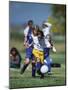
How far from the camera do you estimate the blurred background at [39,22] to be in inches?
90.0

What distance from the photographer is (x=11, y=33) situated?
2.28 metres

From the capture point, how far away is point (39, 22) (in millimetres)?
2352

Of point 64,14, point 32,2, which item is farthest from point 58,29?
point 32,2

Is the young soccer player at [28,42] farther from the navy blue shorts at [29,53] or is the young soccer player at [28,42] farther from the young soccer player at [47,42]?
the young soccer player at [47,42]

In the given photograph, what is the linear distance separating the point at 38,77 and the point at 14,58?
0.31 metres

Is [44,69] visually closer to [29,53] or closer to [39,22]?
[29,53]

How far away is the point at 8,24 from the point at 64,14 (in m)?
0.61

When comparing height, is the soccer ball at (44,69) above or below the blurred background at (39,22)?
below

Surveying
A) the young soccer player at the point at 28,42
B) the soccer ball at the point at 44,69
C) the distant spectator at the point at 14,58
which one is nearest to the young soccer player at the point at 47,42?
the soccer ball at the point at 44,69

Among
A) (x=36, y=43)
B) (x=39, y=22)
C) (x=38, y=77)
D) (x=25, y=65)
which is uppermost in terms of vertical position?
(x=39, y=22)

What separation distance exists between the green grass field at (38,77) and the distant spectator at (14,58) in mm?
38

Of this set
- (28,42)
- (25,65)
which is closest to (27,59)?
(25,65)

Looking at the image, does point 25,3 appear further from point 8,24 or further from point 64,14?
point 64,14

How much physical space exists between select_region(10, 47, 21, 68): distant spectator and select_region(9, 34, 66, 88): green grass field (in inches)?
1.5
